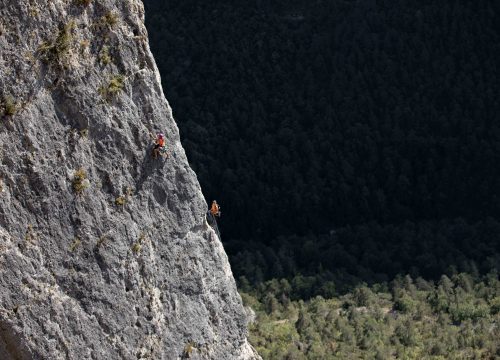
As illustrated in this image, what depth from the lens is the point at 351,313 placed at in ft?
119

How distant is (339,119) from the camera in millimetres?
53375

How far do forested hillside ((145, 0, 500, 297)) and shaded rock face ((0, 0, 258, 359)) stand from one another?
28.2 m

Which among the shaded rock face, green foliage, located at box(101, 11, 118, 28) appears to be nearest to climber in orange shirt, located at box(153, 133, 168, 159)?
the shaded rock face

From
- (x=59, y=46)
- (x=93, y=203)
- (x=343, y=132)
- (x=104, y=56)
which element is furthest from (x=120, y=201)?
(x=343, y=132)

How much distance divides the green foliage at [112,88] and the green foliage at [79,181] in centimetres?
127

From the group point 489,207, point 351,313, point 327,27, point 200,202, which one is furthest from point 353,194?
point 200,202

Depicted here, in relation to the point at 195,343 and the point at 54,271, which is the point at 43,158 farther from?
the point at 195,343

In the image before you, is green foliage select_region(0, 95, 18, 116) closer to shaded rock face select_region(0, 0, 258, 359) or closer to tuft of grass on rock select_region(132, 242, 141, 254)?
shaded rock face select_region(0, 0, 258, 359)

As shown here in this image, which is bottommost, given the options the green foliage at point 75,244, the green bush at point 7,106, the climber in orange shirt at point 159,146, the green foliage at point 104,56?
the green foliage at point 75,244

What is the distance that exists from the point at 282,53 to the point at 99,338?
137ft

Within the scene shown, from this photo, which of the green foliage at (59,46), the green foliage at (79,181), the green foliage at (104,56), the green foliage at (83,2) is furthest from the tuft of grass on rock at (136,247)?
the green foliage at (83,2)

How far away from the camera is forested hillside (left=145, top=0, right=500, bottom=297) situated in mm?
49281

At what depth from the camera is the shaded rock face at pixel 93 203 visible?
14.2 metres

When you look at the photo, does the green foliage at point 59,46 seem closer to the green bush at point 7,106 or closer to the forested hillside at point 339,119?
the green bush at point 7,106
